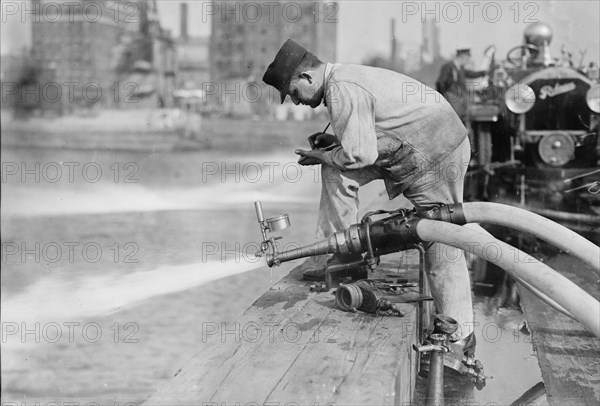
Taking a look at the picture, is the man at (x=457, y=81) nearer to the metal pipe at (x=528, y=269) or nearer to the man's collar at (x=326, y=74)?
the man's collar at (x=326, y=74)

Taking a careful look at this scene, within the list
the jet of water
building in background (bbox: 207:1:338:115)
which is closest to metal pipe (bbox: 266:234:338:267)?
the jet of water

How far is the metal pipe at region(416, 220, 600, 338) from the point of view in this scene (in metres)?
2.93

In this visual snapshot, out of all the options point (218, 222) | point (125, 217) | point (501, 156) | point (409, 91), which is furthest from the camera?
point (125, 217)

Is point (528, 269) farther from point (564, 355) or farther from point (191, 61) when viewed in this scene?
point (191, 61)

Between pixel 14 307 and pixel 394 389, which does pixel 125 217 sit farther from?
pixel 394 389

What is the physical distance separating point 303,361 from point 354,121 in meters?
1.22

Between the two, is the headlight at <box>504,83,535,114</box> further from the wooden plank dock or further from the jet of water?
the wooden plank dock

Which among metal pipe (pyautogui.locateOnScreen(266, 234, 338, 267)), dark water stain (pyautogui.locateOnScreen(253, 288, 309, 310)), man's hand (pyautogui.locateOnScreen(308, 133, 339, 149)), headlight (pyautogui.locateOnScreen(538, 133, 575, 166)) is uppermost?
man's hand (pyautogui.locateOnScreen(308, 133, 339, 149))

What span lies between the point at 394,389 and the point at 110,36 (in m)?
30.5

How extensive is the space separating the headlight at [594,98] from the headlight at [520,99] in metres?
0.70

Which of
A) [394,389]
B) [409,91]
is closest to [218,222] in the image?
[409,91]

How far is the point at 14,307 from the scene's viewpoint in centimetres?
1114

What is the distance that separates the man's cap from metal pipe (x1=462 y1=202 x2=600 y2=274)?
1074 mm

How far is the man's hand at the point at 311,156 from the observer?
12.7 feet
